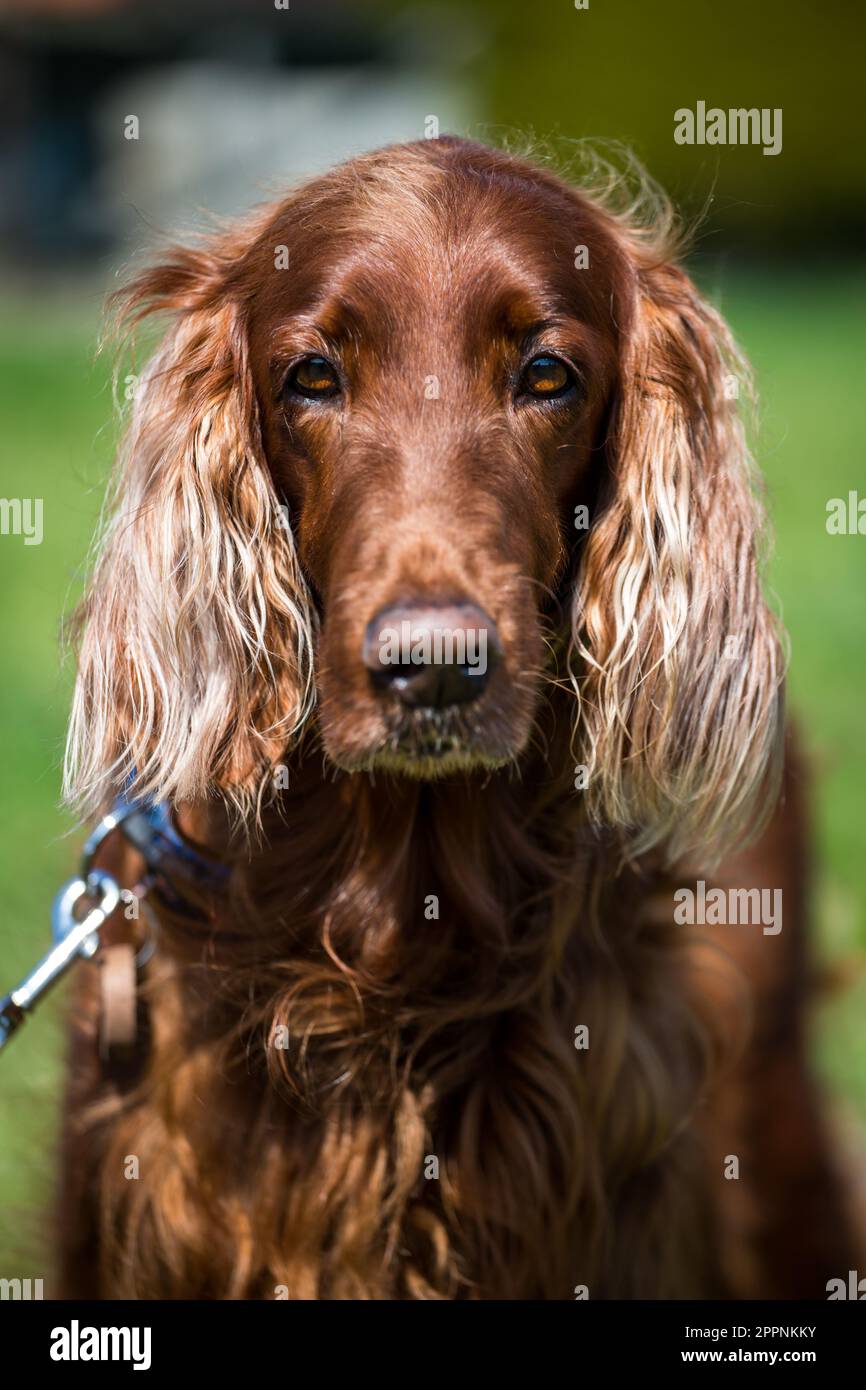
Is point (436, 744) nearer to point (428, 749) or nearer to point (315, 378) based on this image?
Answer: point (428, 749)

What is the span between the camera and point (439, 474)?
2537mm

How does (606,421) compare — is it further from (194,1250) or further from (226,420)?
(194,1250)

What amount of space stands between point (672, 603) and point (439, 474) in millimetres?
586

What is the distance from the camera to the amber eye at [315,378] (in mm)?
2680

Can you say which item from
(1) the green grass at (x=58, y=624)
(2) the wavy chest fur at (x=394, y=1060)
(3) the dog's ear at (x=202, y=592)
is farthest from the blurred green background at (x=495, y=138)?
(2) the wavy chest fur at (x=394, y=1060)

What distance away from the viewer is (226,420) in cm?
287

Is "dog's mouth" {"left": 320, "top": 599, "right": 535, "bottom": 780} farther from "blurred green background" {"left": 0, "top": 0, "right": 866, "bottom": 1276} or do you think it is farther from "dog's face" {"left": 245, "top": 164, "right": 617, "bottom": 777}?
"blurred green background" {"left": 0, "top": 0, "right": 866, "bottom": 1276}

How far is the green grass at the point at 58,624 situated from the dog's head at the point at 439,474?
0.32 metres

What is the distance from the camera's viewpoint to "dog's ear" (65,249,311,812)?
2.85 meters

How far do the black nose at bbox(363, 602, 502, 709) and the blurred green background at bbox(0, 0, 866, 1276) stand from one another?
3.57ft

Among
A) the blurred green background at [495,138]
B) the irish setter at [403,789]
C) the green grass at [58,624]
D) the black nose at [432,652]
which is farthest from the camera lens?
the blurred green background at [495,138]

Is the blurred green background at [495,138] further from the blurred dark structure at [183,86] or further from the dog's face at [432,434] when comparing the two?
the dog's face at [432,434]

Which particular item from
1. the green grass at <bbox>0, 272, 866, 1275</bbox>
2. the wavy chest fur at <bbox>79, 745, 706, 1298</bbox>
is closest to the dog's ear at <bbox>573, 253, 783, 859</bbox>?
the wavy chest fur at <bbox>79, 745, 706, 1298</bbox>
